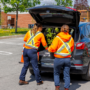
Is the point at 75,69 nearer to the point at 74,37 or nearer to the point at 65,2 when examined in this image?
the point at 74,37

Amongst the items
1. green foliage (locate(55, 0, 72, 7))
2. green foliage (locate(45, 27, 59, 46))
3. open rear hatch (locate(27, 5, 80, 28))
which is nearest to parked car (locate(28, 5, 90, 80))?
open rear hatch (locate(27, 5, 80, 28))

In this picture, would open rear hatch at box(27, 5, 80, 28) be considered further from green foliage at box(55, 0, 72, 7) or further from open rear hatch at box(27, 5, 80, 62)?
green foliage at box(55, 0, 72, 7)

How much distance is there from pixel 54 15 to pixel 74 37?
99cm

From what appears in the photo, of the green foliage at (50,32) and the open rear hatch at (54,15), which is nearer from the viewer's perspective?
the open rear hatch at (54,15)

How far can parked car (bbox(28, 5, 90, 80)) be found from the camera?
496 cm

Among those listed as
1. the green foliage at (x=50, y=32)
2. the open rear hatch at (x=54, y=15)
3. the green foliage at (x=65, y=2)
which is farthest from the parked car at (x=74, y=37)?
the green foliage at (x=65, y=2)

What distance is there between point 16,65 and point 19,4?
64.7 feet

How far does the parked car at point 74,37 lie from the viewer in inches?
195

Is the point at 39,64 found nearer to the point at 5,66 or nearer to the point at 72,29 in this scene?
the point at 72,29

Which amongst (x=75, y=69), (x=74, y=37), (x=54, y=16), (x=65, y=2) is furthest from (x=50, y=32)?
(x=65, y=2)

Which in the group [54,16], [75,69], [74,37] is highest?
[54,16]

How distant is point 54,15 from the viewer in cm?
585

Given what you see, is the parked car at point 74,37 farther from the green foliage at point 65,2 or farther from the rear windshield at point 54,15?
the green foliage at point 65,2

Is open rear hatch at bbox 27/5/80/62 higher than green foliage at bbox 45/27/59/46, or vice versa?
open rear hatch at bbox 27/5/80/62
